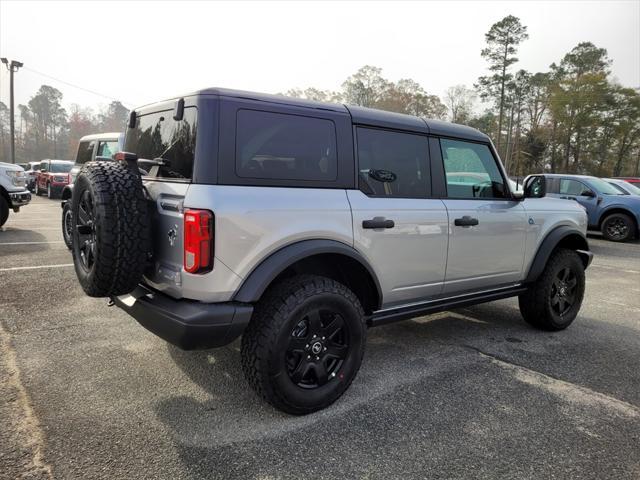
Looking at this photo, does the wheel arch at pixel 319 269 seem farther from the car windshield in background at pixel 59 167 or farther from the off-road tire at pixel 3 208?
the car windshield in background at pixel 59 167

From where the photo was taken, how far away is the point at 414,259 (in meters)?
3.35

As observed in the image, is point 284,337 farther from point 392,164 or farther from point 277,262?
point 392,164

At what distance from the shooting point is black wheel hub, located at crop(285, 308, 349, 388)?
2.76 m

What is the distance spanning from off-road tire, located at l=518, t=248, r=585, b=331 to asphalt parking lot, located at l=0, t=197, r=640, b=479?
13 centimetres

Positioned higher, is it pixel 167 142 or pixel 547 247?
pixel 167 142

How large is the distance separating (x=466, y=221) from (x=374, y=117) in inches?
44.4

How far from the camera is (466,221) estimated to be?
3.63 m

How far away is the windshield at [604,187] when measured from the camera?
465 inches

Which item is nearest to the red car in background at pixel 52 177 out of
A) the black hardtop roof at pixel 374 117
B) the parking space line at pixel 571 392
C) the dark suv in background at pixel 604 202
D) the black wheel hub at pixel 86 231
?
the dark suv in background at pixel 604 202

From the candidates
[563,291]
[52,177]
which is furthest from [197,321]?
[52,177]

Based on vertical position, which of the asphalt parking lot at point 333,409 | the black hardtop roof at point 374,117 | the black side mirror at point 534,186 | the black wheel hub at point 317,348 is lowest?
the asphalt parking lot at point 333,409

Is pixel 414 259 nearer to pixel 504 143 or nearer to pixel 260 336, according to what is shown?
pixel 260 336

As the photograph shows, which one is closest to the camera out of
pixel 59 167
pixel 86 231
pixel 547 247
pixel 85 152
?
pixel 86 231

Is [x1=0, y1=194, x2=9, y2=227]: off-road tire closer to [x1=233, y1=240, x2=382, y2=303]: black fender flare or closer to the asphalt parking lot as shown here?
the asphalt parking lot
